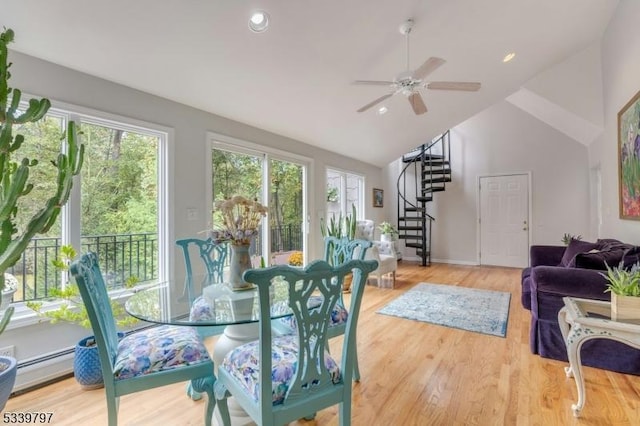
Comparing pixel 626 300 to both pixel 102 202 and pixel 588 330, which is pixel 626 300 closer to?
pixel 588 330

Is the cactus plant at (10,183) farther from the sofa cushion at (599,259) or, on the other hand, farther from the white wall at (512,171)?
the white wall at (512,171)

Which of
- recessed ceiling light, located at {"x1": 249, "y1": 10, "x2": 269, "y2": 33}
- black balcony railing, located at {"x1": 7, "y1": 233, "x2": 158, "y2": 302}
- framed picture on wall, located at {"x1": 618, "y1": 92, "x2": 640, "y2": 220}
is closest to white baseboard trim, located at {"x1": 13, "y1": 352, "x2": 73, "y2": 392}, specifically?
black balcony railing, located at {"x1": 7, "y1": 233, "x2": 158, "y2": 302}

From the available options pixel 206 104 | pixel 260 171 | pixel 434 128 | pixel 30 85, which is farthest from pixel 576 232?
pixel 30 85

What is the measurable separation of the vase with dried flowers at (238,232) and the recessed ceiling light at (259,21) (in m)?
1.30

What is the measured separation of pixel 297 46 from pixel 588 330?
2.81 meters

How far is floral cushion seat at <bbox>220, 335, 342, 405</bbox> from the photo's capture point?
47.0 inches

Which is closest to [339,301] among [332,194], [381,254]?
[381,254]

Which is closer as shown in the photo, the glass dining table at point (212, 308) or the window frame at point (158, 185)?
the glass dining table at point (212, 308)

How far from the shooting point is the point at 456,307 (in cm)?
372

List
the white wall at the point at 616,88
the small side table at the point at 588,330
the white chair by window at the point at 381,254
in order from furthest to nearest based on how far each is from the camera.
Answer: the white chair by window at the point at 381,254 → the white wall at the point at 616,88 → the small side table at the point at 588,330

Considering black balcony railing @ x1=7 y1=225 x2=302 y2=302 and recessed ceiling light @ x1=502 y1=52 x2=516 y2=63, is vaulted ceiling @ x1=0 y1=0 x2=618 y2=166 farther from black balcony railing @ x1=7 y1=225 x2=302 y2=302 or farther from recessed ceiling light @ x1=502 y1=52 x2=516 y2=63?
black balcony railing @ x1=7 y1=225 x2=302 y2=302

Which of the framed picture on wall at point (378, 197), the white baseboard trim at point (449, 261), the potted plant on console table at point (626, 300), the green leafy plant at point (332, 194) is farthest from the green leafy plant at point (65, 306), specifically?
the white baseboard trim at point (449, 261)

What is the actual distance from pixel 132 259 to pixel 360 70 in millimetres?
2838

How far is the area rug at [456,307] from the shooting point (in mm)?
3188
